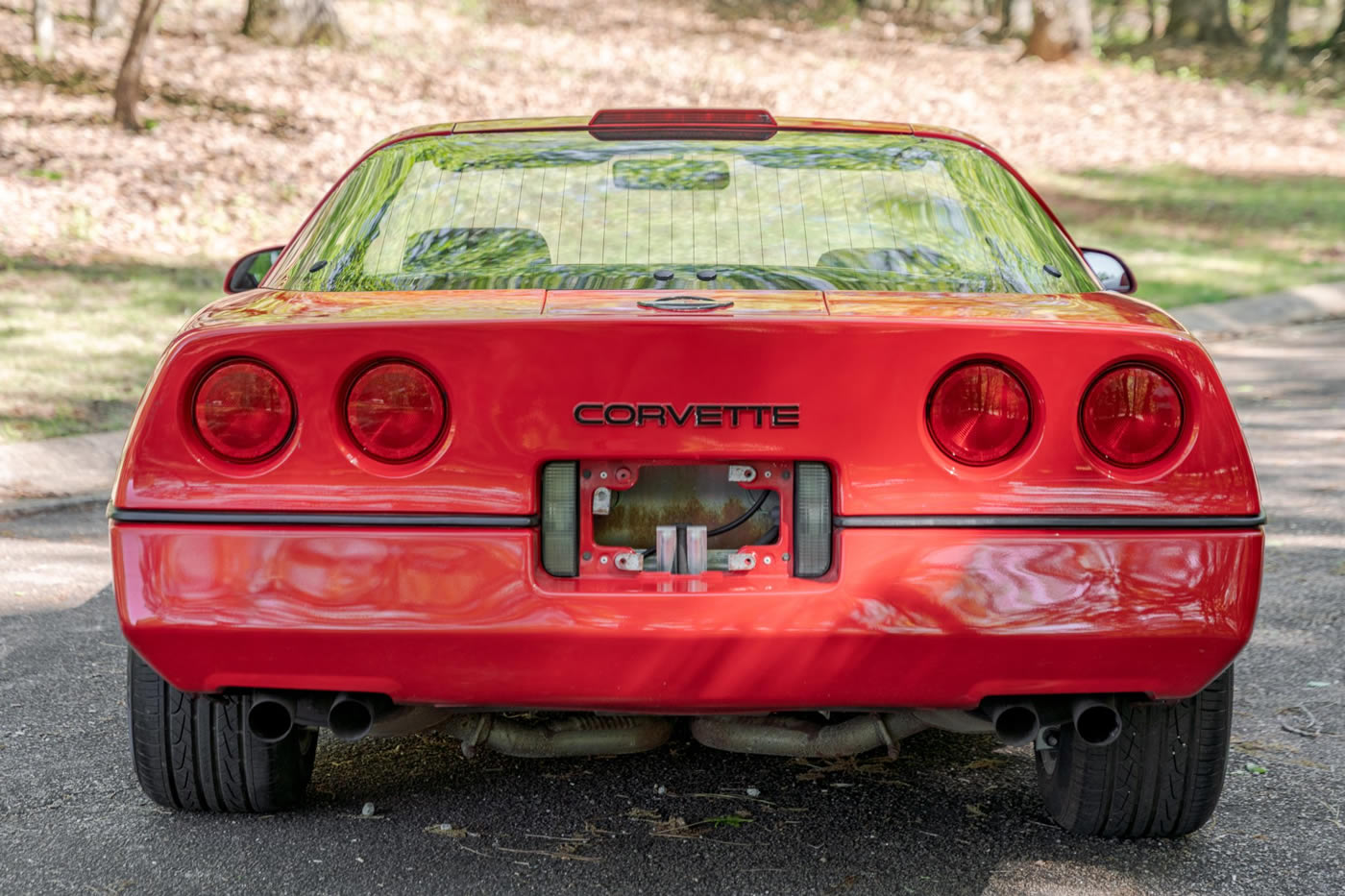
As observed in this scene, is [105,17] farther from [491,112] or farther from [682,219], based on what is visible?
[682,219]

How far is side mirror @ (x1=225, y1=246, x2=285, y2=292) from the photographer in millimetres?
3891

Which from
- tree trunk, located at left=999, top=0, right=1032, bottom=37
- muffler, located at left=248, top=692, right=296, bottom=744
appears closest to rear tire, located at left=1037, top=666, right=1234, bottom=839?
muffler, located at left=248, top=692, right=296, bottom=744

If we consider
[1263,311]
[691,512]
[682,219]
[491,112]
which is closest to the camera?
[691,512]

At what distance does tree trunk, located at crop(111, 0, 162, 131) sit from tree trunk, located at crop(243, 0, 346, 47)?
17.7 feet

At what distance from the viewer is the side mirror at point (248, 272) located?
3891 mm

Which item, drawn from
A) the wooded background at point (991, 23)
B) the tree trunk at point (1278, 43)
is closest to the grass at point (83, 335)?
the wooded background at point (991, 23)

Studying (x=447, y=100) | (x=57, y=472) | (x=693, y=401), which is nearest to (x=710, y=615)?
(x=693, y=401)

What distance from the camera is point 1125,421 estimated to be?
256cm

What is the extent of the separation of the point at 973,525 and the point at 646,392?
61cm

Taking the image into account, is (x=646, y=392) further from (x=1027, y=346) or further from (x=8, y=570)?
(x=8, y=570)

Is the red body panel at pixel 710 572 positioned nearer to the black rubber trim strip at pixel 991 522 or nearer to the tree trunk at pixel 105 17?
the black rubber trim strip at pixel 991 522

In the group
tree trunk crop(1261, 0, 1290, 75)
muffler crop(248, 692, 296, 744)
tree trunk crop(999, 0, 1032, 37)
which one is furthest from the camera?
tree trunk crop(999, 0, 1032, 37)

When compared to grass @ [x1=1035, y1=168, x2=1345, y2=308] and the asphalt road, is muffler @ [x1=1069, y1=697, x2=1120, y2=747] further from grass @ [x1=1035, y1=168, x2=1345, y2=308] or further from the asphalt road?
grass @ [x1=1035, y1=168, x2=1345, y2=308]

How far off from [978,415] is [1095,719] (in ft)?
2.01
